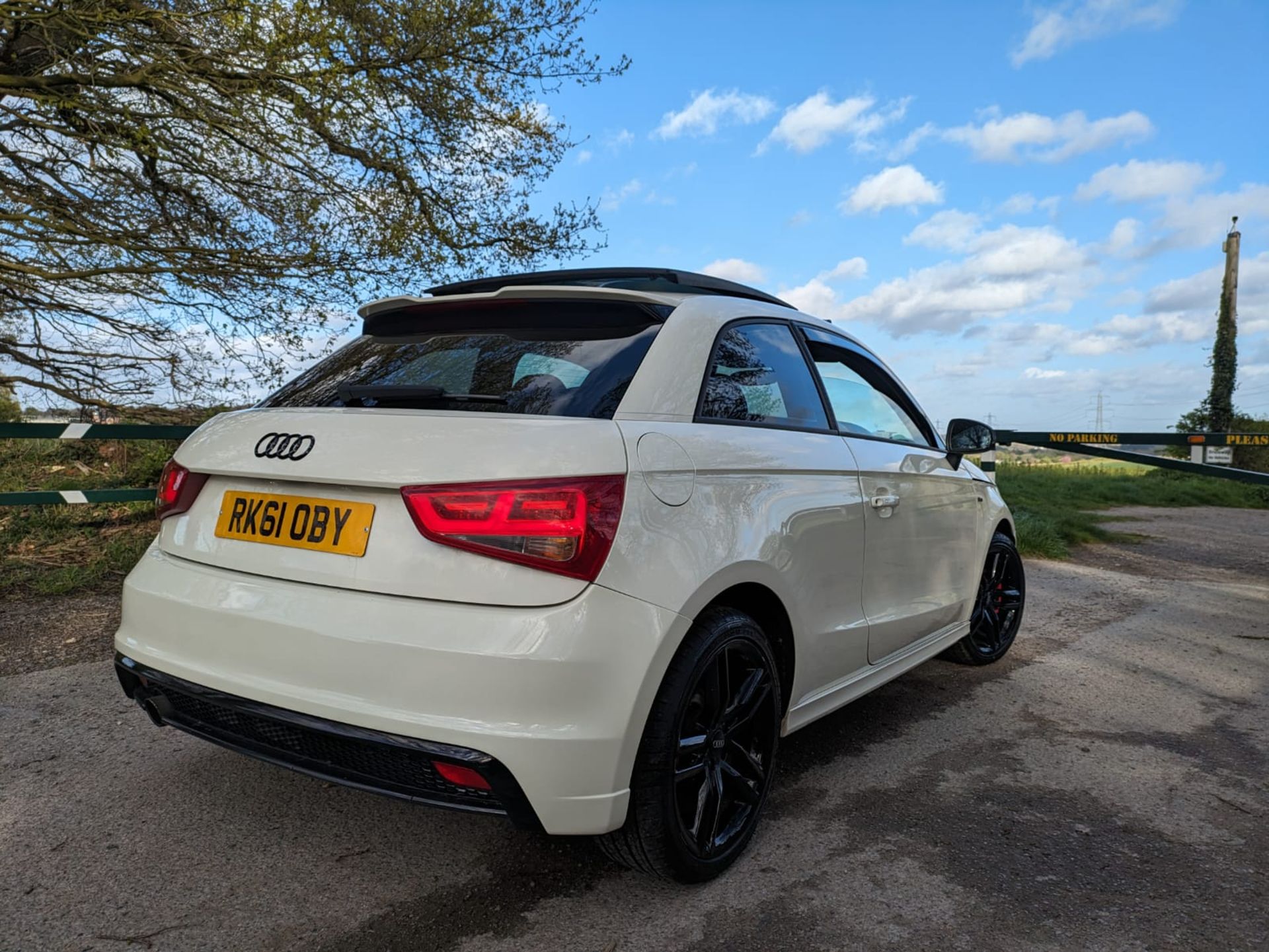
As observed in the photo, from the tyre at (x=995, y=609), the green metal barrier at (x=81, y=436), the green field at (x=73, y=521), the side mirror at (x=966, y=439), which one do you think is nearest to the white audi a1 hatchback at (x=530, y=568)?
the side mirror at (x=966, y=439)

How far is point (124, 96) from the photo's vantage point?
6477 millimetres

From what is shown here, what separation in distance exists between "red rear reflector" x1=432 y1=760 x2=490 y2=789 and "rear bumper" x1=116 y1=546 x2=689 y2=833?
0.14 ft

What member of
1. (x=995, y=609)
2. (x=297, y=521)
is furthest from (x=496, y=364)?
(x=995, y=609)

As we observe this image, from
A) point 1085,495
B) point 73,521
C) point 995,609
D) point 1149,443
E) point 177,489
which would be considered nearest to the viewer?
point 177,489

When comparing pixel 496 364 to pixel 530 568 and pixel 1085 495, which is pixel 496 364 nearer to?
pixel 530 568

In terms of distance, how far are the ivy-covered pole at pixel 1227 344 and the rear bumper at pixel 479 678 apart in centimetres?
2467

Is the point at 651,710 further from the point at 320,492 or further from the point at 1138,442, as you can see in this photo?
the point at 1138,442

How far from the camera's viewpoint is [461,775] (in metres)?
1.94

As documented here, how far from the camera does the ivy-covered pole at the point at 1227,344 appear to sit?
2223 cm

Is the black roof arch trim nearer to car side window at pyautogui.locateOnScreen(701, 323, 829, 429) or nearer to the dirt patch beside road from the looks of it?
car side window at pyautogui.locateOnScreen(701, 323, 829, 429)

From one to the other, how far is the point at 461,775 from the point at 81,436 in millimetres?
5004

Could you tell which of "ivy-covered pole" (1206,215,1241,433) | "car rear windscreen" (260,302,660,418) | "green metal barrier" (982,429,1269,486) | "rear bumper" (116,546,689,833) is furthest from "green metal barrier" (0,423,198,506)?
"ivy-covered pole" (1206,215,1241,433)

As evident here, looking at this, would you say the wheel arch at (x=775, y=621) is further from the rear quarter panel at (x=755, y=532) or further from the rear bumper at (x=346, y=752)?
the rear bumper at (x=346, y=752)

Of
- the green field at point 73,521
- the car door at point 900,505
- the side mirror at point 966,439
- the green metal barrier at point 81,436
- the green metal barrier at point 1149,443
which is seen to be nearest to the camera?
the car door at point 900,505
